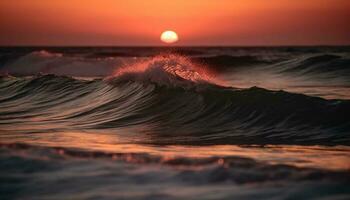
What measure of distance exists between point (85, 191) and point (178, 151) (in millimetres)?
2007

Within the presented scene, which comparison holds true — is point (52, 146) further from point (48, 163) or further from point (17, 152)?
point (48, 163)

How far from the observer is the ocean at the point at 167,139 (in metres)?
3.82

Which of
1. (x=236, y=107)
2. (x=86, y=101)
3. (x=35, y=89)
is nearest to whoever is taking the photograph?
(x=236, y=107)

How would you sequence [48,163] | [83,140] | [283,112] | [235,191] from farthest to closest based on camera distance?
[283,112], [83,140], [48,163], [235,191]

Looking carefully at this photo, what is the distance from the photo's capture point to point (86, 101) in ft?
39.1

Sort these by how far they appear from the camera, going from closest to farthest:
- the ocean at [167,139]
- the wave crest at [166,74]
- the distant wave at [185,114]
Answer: the ocean at [167,139] → the distant wave at [185,114] → the wave crest at [166,74]

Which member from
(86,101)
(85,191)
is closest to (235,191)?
(85,191)

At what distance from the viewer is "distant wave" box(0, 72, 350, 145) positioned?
7.35 m

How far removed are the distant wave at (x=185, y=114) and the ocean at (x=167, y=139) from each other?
0.07 ft

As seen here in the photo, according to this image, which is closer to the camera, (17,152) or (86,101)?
(17,152)

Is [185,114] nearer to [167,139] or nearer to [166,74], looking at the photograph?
[167,139]

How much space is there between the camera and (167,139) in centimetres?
697

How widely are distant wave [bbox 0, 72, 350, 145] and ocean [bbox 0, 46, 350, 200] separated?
2cm

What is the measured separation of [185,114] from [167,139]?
101 inches
